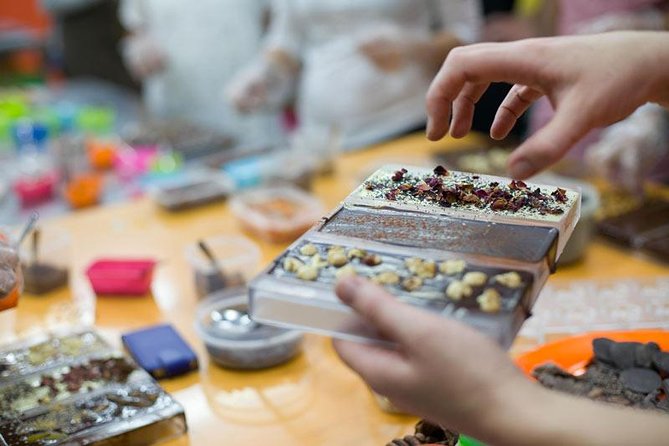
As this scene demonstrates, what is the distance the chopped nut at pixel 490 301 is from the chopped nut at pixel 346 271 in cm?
15

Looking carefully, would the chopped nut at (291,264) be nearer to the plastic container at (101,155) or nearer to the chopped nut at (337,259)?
the chopped nut at (337,259)

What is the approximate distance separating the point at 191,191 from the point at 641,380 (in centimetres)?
150

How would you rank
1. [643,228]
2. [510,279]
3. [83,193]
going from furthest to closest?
1. [83,193]
2. [643,228]
3. [510,279]

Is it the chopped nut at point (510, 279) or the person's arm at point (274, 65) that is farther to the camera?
the person's arm at point (274, 65)

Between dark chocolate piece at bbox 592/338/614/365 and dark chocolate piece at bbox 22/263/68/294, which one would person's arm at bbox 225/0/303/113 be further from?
dark chocolate piece at bbox 592/338/614/365

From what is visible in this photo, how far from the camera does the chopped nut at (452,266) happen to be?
89 cm

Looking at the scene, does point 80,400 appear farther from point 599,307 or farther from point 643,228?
point 643,228

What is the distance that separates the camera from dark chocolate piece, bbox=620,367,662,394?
117 centimetres

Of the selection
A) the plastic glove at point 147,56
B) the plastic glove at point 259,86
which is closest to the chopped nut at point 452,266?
the plastic glove at point 259,86

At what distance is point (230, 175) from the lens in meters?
2.40

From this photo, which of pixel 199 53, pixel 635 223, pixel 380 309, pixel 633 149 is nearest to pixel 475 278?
pixel 380 309

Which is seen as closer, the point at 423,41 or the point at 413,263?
the point at 413,263

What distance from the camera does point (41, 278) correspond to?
5.87 ft

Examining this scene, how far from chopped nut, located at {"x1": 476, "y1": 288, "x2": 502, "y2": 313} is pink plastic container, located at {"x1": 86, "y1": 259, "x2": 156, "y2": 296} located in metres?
1.12
